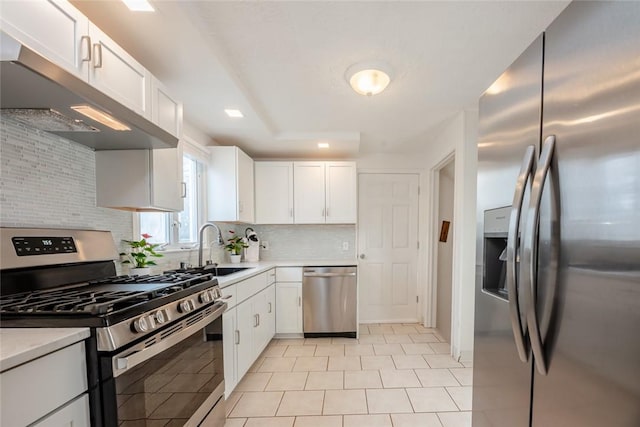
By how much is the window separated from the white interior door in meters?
2.11

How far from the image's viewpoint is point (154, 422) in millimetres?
1127

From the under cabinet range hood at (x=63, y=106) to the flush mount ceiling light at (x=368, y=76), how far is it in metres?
1.21

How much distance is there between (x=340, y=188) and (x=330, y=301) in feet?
4.69

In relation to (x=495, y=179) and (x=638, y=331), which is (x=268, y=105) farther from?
(x=638, y=331)

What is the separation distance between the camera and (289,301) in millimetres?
3232

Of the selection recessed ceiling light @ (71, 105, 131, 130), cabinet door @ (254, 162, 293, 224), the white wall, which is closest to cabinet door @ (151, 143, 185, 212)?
recessed ceiling light @ (71, 105, 131, 130)

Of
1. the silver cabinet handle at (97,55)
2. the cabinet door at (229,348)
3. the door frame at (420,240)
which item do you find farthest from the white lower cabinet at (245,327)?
the door frame at (420,240)

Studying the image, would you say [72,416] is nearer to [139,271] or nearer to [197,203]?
[139,271]

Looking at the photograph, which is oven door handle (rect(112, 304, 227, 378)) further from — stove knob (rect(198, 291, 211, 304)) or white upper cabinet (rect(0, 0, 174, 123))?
white upper cabinet (rect(0, 0, 174, 123))

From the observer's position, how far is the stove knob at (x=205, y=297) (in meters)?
1.51

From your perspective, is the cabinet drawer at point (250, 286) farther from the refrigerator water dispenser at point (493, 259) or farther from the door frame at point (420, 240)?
the refrigerator water dispenser at point (493, 259)

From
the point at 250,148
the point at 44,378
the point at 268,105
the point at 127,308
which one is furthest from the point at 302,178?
the point at 44,378

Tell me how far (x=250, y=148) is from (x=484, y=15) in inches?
107

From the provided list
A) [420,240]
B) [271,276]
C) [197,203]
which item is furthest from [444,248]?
[197,203]
